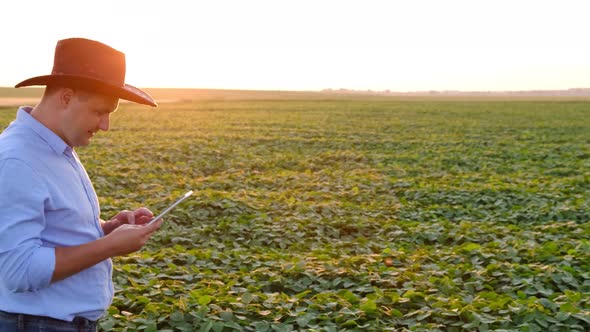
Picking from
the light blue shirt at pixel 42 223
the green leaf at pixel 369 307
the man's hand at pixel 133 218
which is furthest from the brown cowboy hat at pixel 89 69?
the green leaf at pixel 369 307

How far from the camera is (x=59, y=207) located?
122 inches

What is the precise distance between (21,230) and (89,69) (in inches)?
36.7

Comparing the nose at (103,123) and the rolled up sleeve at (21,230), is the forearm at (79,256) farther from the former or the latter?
the nose at (103,123)

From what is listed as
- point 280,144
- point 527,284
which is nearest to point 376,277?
point 527,284

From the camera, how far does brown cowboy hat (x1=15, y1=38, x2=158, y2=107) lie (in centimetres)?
315

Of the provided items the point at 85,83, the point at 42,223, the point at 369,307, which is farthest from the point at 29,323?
the point at 369,307

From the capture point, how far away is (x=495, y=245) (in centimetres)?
972

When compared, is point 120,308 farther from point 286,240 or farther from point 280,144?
point 280,144

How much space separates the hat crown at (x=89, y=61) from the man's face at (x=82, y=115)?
11 centimetres

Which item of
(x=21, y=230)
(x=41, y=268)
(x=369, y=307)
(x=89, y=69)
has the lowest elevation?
(x=369, y=307)

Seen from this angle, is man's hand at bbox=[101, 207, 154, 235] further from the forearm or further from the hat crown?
the hat crown

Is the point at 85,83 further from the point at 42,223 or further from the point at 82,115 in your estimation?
the point at 42,223

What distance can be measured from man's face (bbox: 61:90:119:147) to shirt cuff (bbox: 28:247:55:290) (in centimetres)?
63

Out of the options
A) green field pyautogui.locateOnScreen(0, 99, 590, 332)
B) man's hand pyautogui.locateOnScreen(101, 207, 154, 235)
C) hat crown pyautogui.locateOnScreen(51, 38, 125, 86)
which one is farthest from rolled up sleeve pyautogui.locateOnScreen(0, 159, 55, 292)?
green field pyautogui.locateOnScreen(0, 99, 590, 332)
